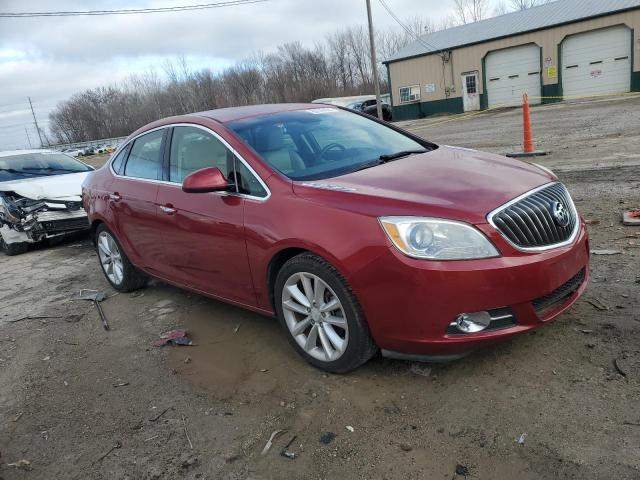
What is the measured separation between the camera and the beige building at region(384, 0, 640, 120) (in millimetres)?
26938

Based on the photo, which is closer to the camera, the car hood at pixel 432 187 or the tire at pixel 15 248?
the car hood at pixel 432 187

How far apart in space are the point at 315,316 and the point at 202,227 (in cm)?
117

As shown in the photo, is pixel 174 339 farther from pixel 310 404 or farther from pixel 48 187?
pixel 48 187

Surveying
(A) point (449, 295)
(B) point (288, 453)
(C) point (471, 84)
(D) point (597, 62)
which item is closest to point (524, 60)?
(C) point (471, 84)

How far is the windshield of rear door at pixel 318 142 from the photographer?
3.65 m

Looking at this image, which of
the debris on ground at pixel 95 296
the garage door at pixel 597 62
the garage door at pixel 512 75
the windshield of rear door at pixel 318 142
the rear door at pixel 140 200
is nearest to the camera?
the windshield of rear door at pixel 318 142

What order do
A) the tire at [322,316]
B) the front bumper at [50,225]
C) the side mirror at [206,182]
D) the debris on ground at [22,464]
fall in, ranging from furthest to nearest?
1. the front bumper at [50,225]
2. the side mirror at [206,182]
3. the tire at [322,316]
4. the debris on ground at [22,464]

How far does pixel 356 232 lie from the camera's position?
2910 millimetres

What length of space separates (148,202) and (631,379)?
3698 millimetres

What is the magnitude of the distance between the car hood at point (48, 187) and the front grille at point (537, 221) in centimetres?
712

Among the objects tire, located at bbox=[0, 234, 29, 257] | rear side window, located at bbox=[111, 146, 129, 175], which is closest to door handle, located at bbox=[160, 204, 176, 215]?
rear side window, located at bbox=[111, 146, 129, 175]

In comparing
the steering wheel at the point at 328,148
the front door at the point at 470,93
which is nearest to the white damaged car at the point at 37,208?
the steering wheel at the point at 328,148

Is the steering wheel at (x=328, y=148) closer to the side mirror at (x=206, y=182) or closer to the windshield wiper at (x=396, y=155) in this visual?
the windshield wiper at (x=396, y=155)

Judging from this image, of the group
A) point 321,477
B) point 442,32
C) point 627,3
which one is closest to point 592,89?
point 627,3
